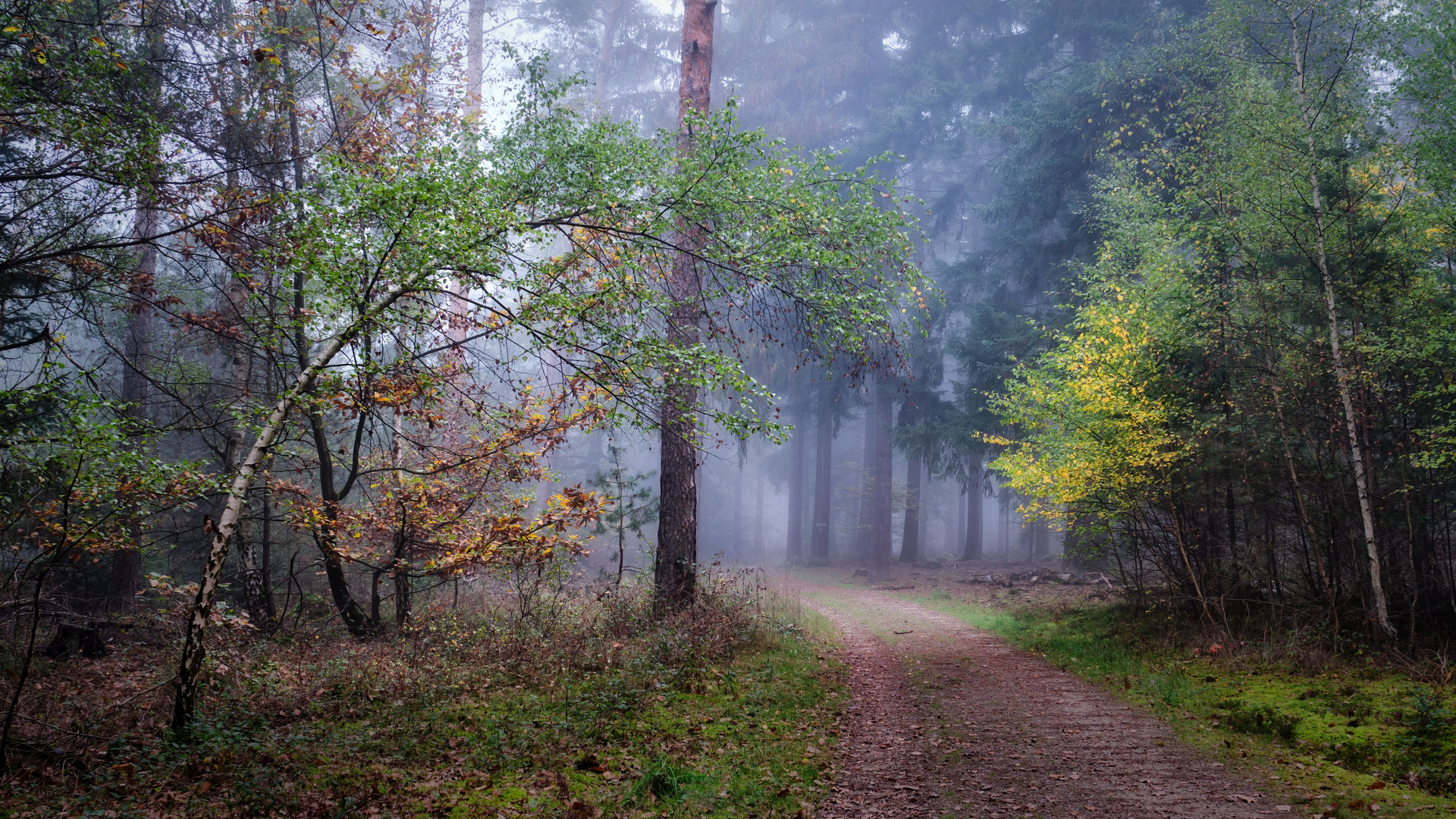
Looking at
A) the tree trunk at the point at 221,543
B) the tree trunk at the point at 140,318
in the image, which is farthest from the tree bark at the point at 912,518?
the tree trunk at the point at 221,543

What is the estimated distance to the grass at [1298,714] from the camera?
510 centimetres

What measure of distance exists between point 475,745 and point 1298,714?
788 cm

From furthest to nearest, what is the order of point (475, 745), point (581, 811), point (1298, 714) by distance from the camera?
point (1298, 714)
point (475, 745)
point (581, 811)

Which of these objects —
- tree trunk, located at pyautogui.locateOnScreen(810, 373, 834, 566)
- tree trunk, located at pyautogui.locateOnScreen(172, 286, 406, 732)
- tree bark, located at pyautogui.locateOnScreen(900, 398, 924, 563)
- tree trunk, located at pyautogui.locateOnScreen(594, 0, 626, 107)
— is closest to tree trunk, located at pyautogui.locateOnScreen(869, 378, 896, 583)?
tree bark, located at pyautogui.locateOnScreen(900, 398, 924, 563)

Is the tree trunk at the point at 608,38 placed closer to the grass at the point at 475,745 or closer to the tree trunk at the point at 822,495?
the tree trunk at the point at 822,495

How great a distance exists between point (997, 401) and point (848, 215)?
7.67 m

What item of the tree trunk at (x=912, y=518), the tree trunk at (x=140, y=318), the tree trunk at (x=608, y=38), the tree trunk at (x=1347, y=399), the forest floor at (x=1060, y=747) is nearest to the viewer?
the forest floor at (x=1060, y=747)

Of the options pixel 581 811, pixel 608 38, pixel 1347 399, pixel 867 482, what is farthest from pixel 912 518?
pixel 581 811

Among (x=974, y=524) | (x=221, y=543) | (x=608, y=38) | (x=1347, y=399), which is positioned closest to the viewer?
(x=221, y=543)

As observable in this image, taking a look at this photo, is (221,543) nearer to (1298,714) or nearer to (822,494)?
(1298,714)

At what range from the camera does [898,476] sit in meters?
44.7

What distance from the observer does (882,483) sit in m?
27.2

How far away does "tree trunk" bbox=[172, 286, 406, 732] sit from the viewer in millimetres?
5207

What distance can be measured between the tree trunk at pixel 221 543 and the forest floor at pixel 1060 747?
4.90 meters
